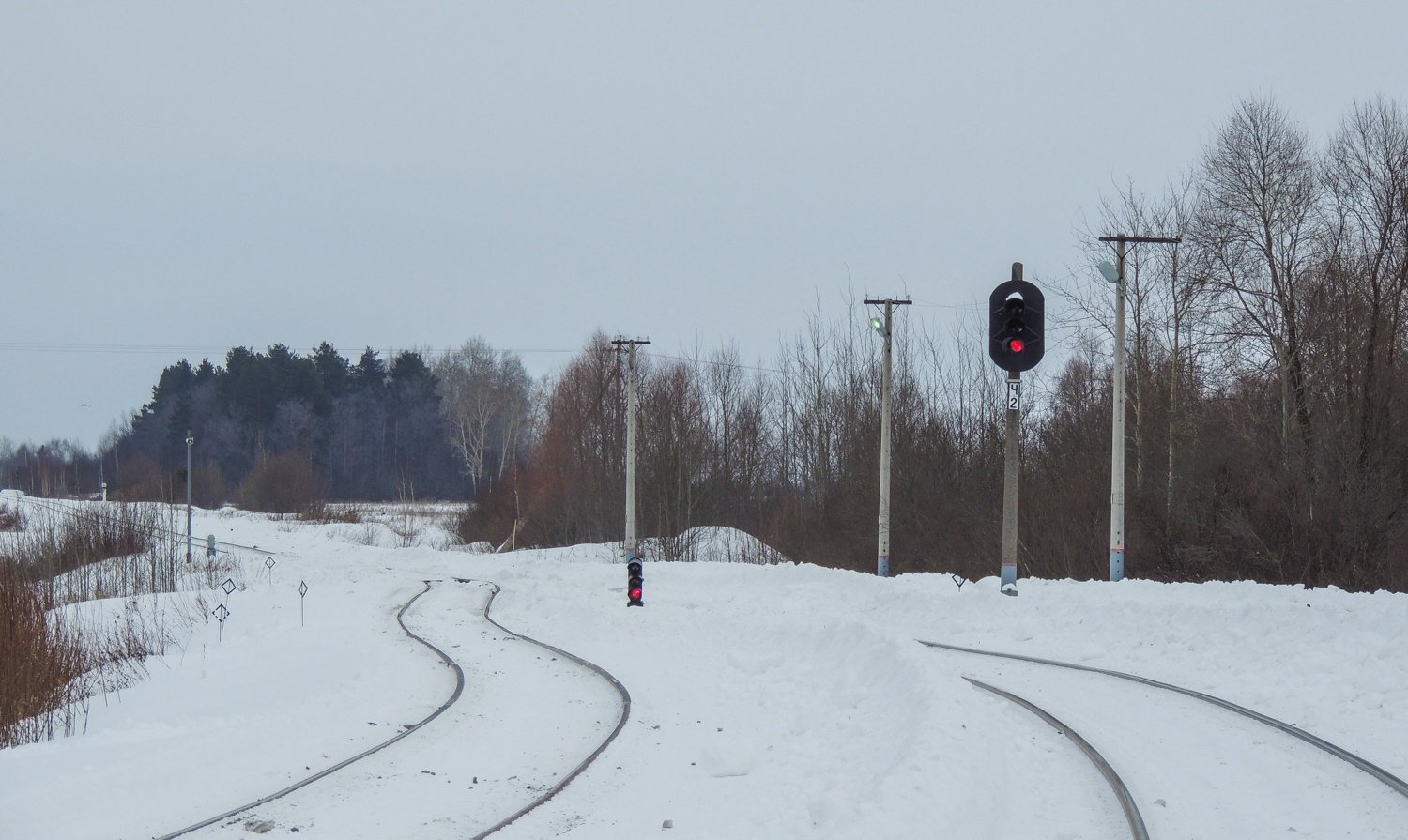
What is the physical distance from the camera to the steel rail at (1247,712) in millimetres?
7741

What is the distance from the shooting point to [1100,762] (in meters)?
8.30

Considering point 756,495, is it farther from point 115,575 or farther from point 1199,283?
point 115,575

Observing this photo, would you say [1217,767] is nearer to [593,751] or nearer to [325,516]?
[593,751]

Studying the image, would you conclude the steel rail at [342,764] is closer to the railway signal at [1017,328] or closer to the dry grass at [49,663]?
the dry grass at [49,663]

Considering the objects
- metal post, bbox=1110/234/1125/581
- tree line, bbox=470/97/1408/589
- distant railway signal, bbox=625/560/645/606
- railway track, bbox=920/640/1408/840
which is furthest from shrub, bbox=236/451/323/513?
railway track, bbox=920/640/1408/840

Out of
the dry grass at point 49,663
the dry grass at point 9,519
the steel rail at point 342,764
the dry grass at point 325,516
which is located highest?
the steel rail at point 342,764

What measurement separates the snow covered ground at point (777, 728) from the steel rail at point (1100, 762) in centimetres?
14

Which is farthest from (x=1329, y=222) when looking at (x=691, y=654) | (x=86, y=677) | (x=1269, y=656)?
(x=86, y=677)

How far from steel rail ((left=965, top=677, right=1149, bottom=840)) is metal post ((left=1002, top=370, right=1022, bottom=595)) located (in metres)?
6.27

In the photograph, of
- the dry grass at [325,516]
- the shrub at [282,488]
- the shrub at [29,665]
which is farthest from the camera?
the shrub at [282,488]

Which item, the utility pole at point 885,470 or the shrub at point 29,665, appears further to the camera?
the utility pole at point 885,470

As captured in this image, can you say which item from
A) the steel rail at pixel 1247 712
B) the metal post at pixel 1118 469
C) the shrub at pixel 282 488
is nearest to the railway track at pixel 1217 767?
the steel rail at pixel 1247 712

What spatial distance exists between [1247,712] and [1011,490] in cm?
848

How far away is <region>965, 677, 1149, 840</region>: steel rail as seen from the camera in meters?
6.69
